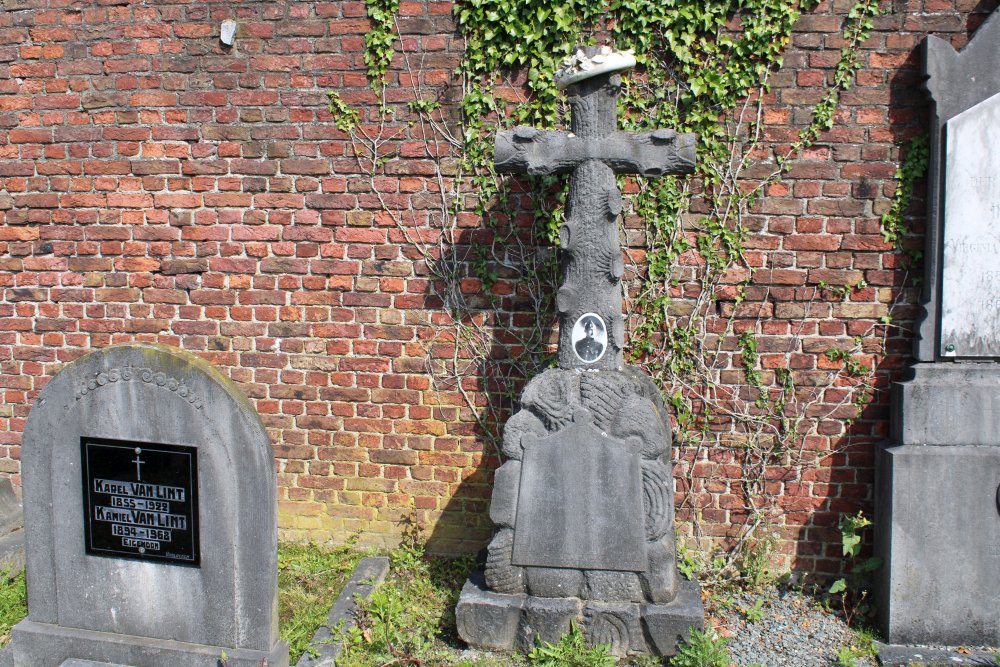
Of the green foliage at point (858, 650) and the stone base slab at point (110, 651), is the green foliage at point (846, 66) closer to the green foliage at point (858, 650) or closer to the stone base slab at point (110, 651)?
the green foliage at point (858, 650)

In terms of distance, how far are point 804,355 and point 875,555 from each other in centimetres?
112

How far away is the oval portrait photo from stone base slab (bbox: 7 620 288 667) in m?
1.85

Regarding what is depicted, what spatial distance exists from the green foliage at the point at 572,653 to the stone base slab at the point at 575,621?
0.03 meters

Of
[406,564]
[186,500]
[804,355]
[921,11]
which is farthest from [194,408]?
[921,11]

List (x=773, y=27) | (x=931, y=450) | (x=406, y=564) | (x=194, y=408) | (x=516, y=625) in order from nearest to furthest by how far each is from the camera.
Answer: (x=194, y=408)
(x=516, y=625)
(x=931, y=450)
(x=773, y=27)
(x=406, y=564)

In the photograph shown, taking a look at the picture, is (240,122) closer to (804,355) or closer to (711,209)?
(711,209)

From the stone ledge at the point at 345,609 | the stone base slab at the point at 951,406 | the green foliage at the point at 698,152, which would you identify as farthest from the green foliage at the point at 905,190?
the stone ledge at the point at 345,609

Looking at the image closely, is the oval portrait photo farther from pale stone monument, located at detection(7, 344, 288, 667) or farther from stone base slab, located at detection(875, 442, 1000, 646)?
stone base slab, located at detection(875, 442, 1000, 646)

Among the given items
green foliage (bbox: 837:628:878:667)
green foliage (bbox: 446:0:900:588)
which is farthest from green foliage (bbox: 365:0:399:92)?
green foliage (bbox: 837:628:878:667)

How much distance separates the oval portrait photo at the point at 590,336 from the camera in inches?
135

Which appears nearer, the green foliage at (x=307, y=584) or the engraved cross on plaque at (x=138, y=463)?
the engraved cross on plaque at (x=138, y=463)

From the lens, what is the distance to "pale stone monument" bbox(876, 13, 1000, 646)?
3.63 m

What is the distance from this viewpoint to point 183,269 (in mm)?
4504

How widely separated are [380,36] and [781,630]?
3840mm
